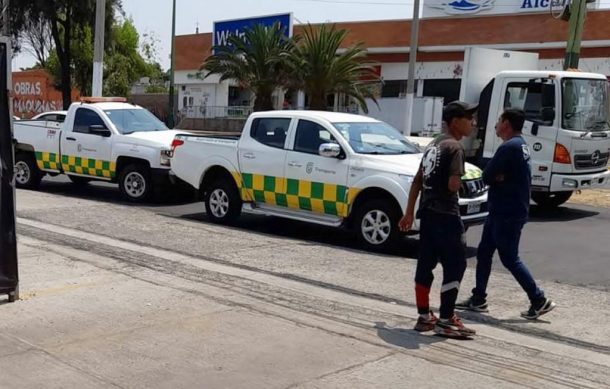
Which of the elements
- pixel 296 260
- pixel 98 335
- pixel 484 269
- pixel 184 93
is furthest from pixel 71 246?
pixel 184 93

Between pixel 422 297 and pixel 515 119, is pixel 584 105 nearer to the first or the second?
pixel 515 119

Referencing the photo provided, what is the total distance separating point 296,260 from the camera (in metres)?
8.60

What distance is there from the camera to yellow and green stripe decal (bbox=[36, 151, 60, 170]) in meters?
14.2

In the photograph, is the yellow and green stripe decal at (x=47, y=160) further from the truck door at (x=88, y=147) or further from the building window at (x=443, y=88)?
the building window at (x=443, y=88)

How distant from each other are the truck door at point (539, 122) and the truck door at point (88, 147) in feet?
24.6

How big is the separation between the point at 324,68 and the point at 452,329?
22.6 metres

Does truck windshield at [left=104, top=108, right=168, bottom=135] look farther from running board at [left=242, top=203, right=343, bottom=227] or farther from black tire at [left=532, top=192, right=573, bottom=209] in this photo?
black tire at [left=532, top=192, right=573, bottom=209]

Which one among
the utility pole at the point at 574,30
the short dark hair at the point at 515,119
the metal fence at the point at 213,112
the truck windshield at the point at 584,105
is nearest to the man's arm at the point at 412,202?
the short dark hair at the point at 515,119

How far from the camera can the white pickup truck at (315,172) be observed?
9180 millimetres

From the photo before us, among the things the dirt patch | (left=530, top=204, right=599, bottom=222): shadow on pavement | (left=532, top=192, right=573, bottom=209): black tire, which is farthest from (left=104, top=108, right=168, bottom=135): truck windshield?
the dirt patch

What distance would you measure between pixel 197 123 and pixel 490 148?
2975 cm

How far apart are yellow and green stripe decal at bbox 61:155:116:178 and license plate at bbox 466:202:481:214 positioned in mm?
7082

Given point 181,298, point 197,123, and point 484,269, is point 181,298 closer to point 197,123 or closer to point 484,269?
point 484,269

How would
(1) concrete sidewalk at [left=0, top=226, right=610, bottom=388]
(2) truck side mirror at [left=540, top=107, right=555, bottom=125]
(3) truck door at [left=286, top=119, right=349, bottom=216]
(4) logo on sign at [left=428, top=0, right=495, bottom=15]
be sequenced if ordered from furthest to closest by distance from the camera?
(4) logo on sign at [left=428, top=0, right=495, bottom=15] → (2) truck side mirror at [left=540, top=107, right=555, bottom=125] → (3) truck door at [left=286, top=119, right=349, bottom=216] → (1) concrete sidewalk at [left=0, top=226, right=610, bottom=388]
